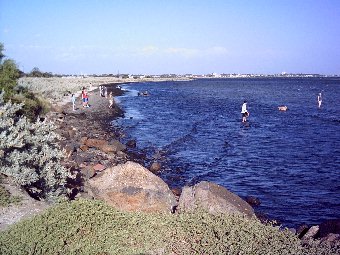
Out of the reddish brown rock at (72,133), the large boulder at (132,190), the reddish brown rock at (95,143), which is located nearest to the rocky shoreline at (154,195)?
the large boulder at (132,190)

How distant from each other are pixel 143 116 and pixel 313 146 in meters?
20.0

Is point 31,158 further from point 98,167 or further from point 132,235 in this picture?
point 98,167

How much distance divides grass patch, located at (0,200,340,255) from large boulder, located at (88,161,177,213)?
225cm

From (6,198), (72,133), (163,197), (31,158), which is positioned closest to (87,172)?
(31,158)

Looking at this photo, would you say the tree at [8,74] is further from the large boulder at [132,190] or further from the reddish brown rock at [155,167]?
the large boulder at [132,190]

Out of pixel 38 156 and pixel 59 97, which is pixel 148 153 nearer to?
pixel 38 156

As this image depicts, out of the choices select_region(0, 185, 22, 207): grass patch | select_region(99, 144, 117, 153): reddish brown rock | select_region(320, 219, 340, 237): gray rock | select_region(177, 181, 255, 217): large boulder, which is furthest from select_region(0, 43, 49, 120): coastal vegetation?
select_region(320, 219, 340, 237): gray rock

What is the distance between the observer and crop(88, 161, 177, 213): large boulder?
9680 millimetres

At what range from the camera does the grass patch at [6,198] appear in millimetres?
7965

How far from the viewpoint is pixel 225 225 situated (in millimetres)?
7152

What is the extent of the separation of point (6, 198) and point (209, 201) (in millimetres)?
4755

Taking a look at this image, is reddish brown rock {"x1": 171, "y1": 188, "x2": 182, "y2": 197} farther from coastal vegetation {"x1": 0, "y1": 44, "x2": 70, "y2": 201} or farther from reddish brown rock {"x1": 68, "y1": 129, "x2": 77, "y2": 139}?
reddish brown rock {"x1": 68, "y1": 129, "x2": 77, "y2": 139}

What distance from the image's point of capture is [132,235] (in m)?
6.60

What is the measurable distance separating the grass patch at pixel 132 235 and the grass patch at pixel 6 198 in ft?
5.26
